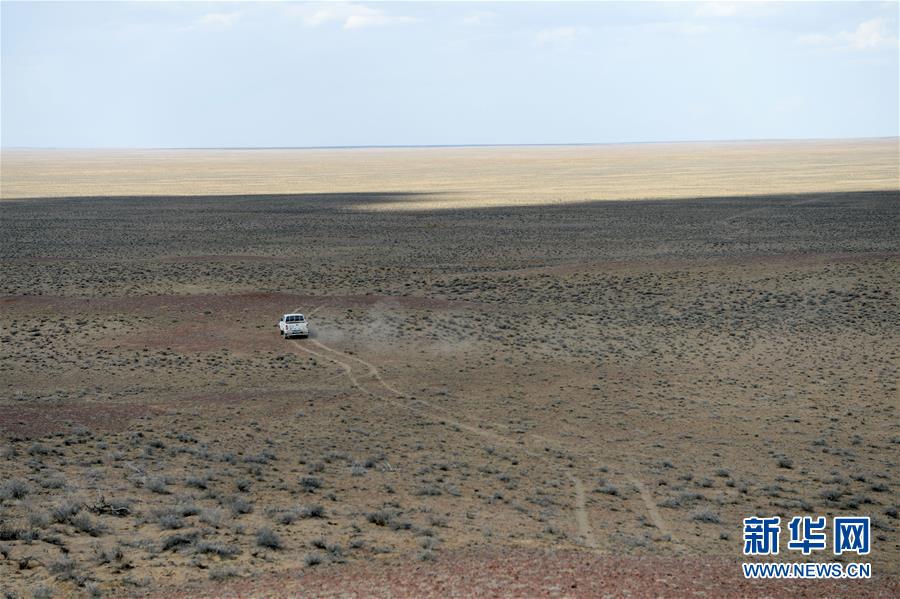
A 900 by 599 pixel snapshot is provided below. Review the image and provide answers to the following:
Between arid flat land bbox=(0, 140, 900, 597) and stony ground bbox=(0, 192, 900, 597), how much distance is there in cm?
11

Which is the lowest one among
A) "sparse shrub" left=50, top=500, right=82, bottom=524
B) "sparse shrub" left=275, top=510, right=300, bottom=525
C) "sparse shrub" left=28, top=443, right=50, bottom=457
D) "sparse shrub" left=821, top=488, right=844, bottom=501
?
"sparse shrub" left=821, top=488, right=844, bottom=501

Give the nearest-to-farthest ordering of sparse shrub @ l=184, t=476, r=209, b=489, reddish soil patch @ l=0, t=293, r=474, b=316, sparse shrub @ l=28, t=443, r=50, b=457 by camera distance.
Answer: sparse shrub @ l=184, t=476, r=209, b=489
sparse shrub @ l=28, t=443, r=50, b=457
reddish soil patch @ l=0, t=293, r=474, b=316

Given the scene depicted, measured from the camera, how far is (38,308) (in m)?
41.3

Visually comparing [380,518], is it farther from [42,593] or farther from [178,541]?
[42,593]

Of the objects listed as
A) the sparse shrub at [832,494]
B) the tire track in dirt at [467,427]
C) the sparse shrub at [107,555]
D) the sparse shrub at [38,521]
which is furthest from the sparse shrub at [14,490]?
the sparse shrub at [832,494]

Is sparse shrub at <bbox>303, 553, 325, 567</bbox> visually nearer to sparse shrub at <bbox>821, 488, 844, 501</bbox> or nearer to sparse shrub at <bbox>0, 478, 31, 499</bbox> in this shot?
sparse shrub at <bbox>0, 478, 31, 499</bbox>

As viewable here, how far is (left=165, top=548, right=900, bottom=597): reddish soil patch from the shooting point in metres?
13.9

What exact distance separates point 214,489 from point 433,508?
429cm

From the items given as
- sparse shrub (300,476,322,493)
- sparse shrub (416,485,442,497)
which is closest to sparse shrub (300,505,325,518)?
sparse shrub (300,476,322,493)

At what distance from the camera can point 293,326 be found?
36.6 meters

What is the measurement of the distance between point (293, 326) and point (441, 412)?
1058 cm

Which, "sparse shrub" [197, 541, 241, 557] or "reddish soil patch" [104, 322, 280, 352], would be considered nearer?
"sparse shrub" [197, 541, 241, 557]

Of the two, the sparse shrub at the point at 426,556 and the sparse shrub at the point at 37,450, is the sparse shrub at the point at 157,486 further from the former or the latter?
the sparse shrub at the point at 426,556

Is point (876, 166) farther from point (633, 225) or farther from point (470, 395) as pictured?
point (470, 395)
